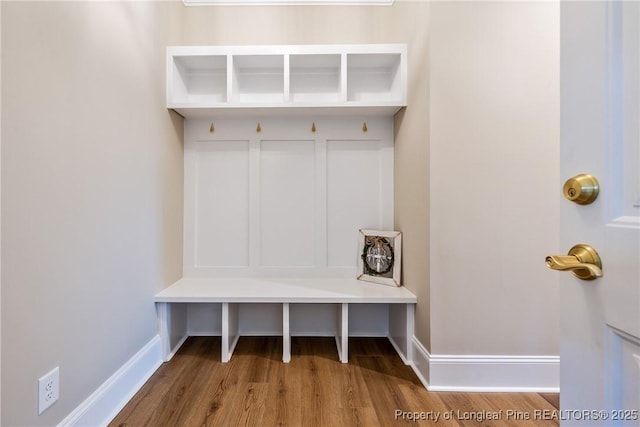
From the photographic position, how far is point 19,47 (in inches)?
39.0

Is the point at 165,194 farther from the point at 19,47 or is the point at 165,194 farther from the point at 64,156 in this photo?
the point at 19,47

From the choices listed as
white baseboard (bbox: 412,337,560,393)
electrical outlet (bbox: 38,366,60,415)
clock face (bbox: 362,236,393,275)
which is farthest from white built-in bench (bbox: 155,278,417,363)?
electrical outlet (bbox: 38,366,60,415)

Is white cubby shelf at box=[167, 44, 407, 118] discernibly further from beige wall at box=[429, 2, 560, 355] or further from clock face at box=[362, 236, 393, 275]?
clock face at box=[362, 236, 393, 275]

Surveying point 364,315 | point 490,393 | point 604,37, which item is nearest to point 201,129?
point 364,315

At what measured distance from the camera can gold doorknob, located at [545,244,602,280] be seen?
0.53 metres

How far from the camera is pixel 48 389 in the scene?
109 cm

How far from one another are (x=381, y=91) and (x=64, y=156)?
1932mm

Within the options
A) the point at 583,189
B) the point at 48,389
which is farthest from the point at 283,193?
the point at 583,189

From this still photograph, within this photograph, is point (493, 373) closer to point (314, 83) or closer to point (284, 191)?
point (284, 191)

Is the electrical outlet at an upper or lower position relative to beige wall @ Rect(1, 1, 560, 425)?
lower

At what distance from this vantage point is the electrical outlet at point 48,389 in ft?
3.50

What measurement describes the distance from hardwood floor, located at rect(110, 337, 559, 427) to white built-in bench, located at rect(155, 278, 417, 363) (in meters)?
0.12

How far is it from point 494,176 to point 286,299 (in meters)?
1.34

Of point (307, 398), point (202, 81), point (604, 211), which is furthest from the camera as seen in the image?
point (202, 81)
